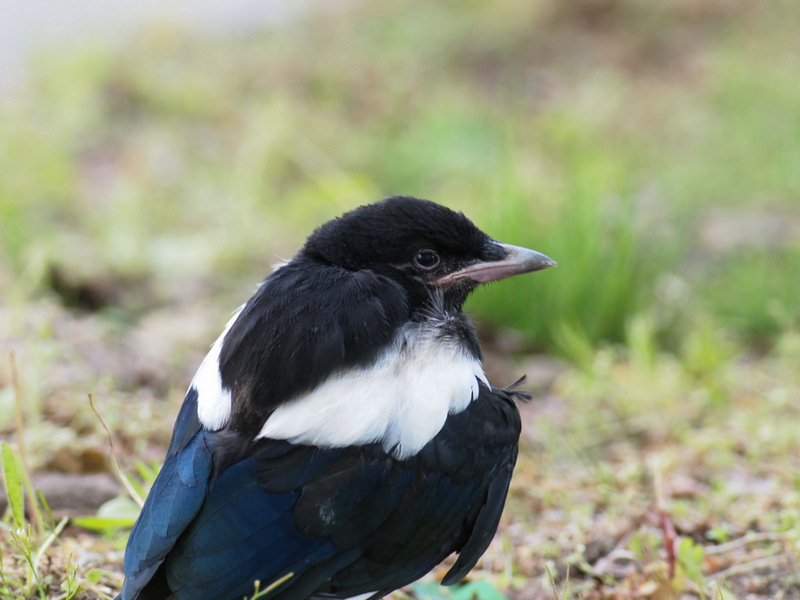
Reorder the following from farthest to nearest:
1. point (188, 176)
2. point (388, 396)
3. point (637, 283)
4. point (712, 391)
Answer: point (188, 176) < point (637, 283) < point (712, 391) < point (388, 396)

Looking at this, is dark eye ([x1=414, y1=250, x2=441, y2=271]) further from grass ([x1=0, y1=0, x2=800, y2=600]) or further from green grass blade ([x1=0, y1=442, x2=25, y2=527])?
green grass blade ([x1=0, y1=442, x2=25, y2=527])

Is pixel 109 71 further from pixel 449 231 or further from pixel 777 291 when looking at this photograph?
pixel 449 231

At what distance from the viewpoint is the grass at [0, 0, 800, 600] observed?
2721mm

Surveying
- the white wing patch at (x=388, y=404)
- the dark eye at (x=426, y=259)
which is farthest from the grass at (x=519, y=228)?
the dark eye at (x=426, y=259)

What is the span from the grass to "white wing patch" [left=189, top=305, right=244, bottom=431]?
0.40 metres

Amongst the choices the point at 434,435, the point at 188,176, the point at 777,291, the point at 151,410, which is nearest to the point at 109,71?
the point at 188,176

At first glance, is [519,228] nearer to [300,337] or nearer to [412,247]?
[412,247]

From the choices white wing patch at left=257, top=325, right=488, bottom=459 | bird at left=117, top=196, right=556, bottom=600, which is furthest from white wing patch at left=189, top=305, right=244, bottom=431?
white wing patch at left=257, top=325, right=488, bottom=459

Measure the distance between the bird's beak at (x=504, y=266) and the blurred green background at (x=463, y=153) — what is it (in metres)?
1.36

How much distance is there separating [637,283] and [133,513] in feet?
7.47

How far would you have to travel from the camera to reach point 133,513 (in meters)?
2.43

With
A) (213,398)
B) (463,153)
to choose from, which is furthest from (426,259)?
(463,153)

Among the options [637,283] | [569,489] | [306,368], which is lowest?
[569,489]

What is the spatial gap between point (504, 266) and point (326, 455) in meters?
0.72
